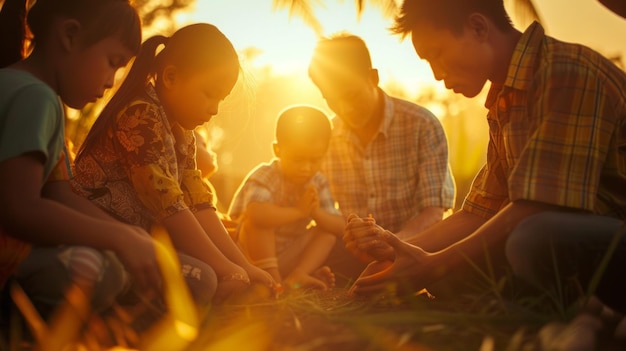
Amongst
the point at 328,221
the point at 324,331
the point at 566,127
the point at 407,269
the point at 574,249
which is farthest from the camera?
the point at 328,221

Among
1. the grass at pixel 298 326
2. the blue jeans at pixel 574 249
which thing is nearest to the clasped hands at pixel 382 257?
the grass at pixel 298 326

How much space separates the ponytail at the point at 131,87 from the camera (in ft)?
7.82

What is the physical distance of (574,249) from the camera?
1.80 metres

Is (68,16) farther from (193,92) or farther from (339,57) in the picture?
(339,57)

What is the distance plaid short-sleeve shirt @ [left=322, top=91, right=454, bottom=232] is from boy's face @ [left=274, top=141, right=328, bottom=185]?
14.8 inches

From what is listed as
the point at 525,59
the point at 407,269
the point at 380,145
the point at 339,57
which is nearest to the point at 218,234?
the point at 407,269

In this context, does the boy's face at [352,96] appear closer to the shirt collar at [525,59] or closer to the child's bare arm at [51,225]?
the shirt collar at [525,59]

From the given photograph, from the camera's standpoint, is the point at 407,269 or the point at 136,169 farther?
the point at 136,169

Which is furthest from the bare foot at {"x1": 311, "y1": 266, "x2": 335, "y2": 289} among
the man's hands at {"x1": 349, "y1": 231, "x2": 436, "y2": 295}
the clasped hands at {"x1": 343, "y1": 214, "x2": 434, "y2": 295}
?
the man's hands at {"x1": 349, "y1": 231, "x2": 436, "y2": 295}

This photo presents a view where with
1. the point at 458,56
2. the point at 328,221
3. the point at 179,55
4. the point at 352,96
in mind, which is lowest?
the point at 328,221

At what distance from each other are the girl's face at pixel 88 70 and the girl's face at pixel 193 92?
53 centimetres

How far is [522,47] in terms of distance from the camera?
7.14ft

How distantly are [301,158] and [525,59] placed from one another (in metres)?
1.94

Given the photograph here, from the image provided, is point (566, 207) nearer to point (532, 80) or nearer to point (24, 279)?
point (532, 80)
